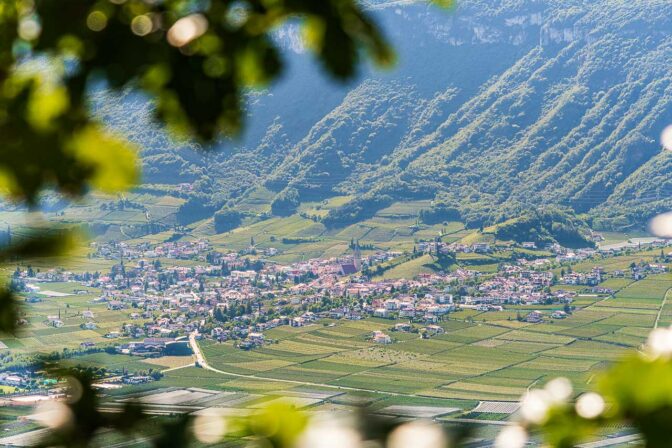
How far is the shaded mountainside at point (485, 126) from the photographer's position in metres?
85.3

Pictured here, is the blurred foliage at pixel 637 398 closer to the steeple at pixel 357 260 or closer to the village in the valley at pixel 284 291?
the village in the valley at pixel 284 291

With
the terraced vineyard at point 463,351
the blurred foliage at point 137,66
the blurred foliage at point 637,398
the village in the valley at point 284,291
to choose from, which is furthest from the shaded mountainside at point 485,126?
the blurred foliage at point 637,398

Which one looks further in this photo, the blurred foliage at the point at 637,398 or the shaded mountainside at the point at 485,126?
the shaded mountainside at the point at 485,126

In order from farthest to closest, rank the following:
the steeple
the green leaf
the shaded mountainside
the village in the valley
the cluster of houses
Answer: the shaded mountainside < the steeple < the cluster of houses < the village in the valley < the green leaf

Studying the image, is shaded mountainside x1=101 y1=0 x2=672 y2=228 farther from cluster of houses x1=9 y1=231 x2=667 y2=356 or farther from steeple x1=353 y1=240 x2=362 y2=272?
cluster of houses x1=9 y1=231 x2=667 y2=356

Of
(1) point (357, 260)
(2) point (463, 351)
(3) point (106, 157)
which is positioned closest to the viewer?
(3) point (106, 157)

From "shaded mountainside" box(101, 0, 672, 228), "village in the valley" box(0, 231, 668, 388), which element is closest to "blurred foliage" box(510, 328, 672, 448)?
"village in the valley" box(0, 231, 668, 388)

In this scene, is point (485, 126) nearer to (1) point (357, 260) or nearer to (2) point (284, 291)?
(1) point (357, 260)

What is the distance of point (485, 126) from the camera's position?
324 feet

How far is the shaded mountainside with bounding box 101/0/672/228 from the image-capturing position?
8531 centimetres

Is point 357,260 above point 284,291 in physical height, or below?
above

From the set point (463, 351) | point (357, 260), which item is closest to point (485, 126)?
point (357, 260)

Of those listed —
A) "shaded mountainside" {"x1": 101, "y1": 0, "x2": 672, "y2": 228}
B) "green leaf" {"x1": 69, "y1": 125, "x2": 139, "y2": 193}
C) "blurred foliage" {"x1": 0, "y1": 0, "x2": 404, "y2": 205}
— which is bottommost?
"green leaf" {"x1": 69, "y1": 125, "x2": 139, "y2": 193}

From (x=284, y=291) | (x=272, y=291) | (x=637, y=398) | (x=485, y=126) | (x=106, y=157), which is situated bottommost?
(x=637, y=398)
